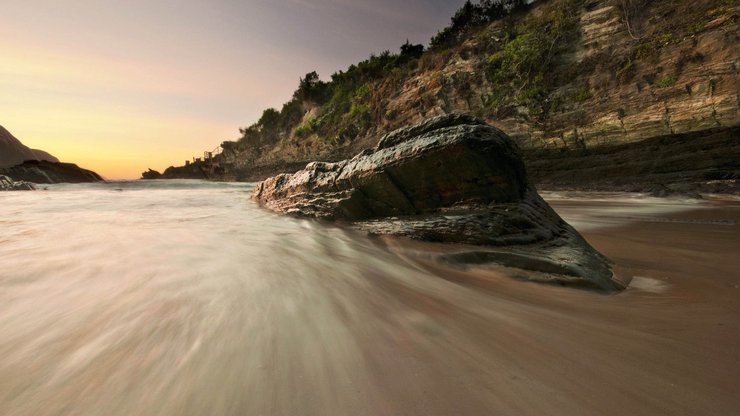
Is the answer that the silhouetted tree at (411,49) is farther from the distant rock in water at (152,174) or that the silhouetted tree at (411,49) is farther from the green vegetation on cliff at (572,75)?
the distant rock in water at (152,174)

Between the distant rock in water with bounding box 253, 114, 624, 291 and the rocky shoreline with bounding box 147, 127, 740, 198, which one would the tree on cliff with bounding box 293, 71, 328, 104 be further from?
the distant rock in water with bounding box 253, 114, 624, 291

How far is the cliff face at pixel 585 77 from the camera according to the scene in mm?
9461

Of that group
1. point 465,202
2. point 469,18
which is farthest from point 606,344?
point 469,18

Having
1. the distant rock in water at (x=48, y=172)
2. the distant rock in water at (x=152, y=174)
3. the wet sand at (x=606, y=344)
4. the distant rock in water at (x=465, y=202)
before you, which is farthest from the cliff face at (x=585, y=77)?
the distant rock in water at (x=152, y=174)

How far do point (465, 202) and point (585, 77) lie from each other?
44.8 feet

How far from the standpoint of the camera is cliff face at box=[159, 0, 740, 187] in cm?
946

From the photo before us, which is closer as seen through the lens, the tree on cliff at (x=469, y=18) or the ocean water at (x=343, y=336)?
the ocean water at (x=343, y=336)

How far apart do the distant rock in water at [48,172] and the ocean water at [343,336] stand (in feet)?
87.8

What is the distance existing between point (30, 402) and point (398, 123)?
64.4 feet

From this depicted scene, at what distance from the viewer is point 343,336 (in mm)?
1437

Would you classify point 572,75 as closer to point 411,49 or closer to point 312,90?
point 411,49

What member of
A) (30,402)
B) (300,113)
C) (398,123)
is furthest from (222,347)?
(300,113)

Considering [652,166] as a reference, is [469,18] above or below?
above

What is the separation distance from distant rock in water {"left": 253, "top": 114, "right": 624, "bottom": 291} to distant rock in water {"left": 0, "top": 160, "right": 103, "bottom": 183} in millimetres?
27457
